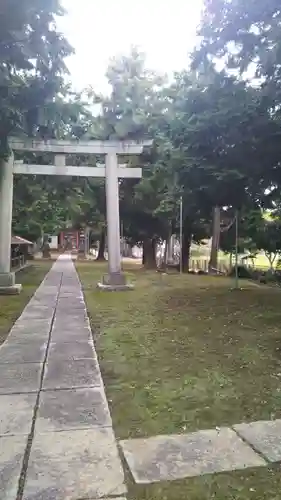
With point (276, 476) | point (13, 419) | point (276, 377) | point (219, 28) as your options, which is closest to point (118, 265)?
point (219, 28)

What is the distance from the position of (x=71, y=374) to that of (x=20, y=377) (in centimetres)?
45

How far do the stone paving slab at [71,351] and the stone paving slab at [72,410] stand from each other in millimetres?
1095

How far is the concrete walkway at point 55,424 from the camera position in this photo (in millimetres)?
2247

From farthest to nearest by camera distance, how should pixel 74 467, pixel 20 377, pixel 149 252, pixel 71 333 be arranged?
pixel 149 252 → pixel 71 333 → pixel 20 377 → pixel 74 467

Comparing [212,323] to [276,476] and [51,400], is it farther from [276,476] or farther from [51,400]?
[276,476]

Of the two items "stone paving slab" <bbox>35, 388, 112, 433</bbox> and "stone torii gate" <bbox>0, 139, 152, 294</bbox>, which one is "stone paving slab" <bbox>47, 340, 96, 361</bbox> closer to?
"stone paving slab" <bbox>35, 388, 112, 433</bbox>

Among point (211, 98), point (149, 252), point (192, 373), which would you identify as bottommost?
point (192, 373)

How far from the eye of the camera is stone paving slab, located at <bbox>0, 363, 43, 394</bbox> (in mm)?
3738

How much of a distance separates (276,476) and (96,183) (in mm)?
21726

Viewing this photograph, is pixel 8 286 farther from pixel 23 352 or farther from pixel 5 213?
pixel 23 352

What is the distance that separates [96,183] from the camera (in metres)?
23.4

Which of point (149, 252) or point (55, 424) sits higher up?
point (149, 252)

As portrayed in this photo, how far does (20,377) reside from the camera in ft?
13.3

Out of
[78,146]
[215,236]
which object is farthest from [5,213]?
[215,236]
